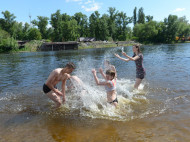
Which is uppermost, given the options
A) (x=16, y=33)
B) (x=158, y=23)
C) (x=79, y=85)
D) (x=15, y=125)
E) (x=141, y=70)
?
(x=158, y=23)

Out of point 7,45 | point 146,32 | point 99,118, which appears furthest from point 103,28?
point 99,118

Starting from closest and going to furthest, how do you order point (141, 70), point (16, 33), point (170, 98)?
1. point (170, 98)
2. point (141, 70)
3. point (16, 33)

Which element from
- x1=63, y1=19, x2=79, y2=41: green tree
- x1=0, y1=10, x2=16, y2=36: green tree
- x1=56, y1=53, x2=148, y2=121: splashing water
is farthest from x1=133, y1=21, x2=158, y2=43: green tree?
x1=56, y1=53, x2=148, y2=121: splashing water

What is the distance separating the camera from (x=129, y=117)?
532cm

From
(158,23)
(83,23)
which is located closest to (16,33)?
(83,23)

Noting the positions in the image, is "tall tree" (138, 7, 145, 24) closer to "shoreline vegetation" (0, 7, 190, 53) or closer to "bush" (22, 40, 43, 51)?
"shoreline vegetation" (0, 7, 190, 53)

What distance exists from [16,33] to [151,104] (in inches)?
4063

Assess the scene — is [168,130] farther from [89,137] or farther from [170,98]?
[170,98]

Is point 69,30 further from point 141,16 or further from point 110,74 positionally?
point 110,74

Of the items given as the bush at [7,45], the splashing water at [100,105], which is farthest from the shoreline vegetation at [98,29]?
the splashing water at [100,105]

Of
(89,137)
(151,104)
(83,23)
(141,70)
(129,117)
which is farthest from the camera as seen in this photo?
(83,23)

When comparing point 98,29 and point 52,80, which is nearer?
point 52,80

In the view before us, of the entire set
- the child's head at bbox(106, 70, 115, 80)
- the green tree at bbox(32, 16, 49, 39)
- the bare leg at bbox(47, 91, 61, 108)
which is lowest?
the bare leg at bbox(47, 91, 61, 108)

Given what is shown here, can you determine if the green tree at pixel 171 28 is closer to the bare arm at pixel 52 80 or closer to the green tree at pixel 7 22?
the green tree at pixel 7 22
